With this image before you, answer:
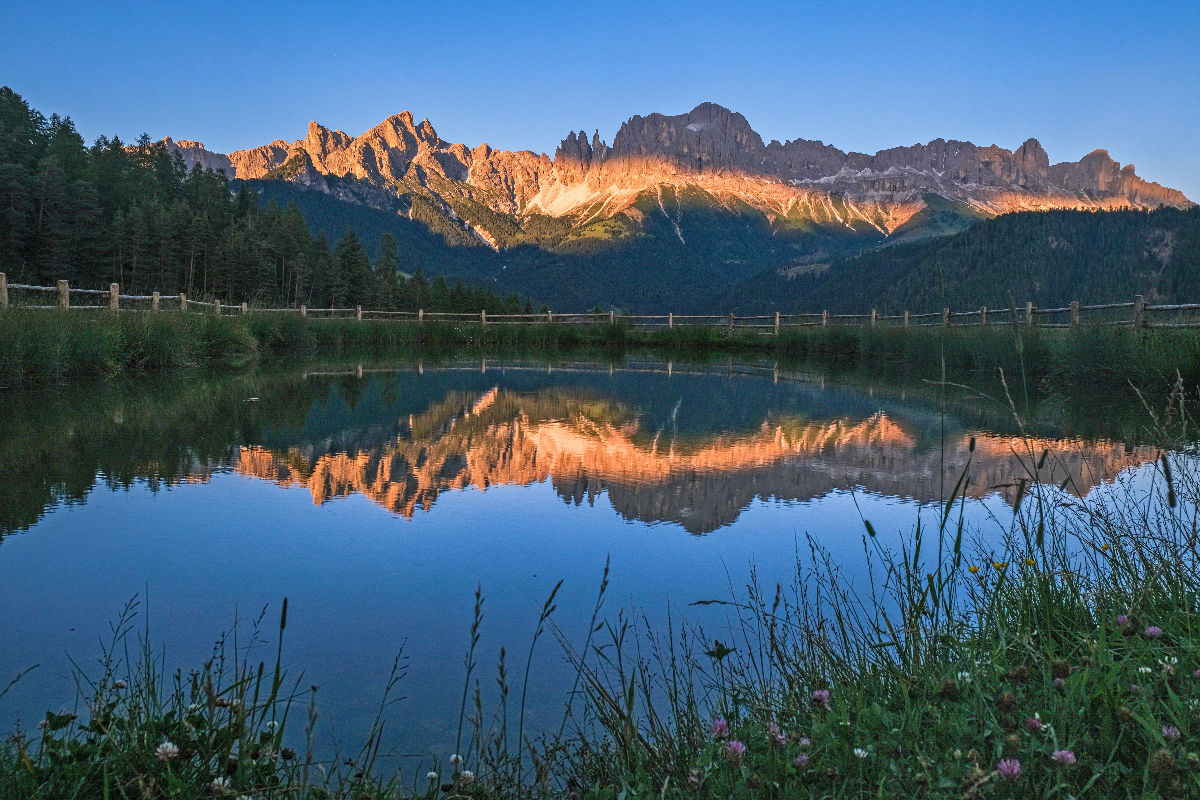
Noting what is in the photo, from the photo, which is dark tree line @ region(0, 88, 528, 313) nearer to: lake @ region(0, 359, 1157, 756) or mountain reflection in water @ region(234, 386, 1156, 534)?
lake @ region(0, 359, 1157, 756)

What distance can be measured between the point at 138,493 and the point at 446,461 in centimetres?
271

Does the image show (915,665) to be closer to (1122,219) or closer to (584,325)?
(584,325)

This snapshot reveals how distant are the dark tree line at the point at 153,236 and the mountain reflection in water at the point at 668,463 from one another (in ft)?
106

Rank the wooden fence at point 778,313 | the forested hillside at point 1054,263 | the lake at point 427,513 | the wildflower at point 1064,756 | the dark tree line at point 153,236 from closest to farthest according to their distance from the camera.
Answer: the wildflower at point 1064,756 → the lake at point 427,513 → the wooden fence at point 778,313 → the dark tree line at point 153,236 → the forested hillside at point 1054,263

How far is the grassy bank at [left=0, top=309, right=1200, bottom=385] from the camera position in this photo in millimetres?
12789

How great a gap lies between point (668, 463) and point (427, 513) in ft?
9.41

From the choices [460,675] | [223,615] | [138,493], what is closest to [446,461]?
[138,493]

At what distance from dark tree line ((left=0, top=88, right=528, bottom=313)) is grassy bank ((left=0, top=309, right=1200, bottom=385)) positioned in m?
10.4

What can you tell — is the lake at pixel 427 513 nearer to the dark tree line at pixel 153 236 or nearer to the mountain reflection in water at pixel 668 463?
the mountain reflection in water at pixel 668 463

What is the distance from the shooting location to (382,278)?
66.5m

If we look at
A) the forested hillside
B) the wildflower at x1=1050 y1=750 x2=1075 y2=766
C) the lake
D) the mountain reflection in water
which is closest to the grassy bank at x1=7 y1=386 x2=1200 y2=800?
the wildflower at x1=1050 y1=750 x2=1075 y2=766

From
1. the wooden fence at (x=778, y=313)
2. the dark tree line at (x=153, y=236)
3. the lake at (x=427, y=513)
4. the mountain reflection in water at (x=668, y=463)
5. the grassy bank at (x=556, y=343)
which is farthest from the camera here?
the dark tree line at (x=153, y=236)

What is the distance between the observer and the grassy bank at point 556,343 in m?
12.8

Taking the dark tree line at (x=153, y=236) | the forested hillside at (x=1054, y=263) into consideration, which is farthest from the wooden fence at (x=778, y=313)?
the forested hillside at (x=1054, y=263)
